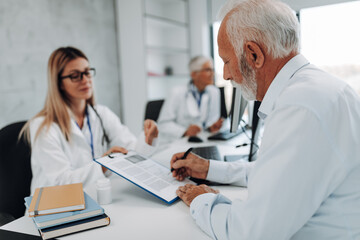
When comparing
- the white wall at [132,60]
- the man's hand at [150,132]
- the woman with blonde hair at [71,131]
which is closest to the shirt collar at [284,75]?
the woman with blonde hair at [71,131]

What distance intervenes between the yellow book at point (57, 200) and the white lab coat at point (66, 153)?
286 mm

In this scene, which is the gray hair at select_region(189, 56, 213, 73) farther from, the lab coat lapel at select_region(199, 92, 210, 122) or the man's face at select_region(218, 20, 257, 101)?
the man's face at select_region(218, 20, 257, 101)

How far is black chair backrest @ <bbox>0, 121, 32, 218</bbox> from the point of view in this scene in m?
1.38

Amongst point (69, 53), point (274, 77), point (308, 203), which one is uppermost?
point (69, 53)

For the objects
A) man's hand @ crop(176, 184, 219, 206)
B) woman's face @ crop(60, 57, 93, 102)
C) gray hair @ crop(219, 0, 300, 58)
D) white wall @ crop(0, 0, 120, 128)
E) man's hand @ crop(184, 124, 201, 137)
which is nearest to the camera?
gray hair @ crop(219, 0, 300, 58)

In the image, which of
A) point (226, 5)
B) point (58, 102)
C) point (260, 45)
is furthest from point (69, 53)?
point (260, 45)

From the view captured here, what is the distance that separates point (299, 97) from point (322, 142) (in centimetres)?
11

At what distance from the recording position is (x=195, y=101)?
3.25 meters

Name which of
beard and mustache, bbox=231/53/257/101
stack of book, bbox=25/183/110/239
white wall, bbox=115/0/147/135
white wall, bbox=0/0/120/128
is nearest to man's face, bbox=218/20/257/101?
beard and mustache, bbox=231/53/257/101

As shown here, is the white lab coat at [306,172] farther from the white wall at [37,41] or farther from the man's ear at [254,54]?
the white wall at [37,41]

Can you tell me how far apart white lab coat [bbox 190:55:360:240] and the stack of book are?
0.36m

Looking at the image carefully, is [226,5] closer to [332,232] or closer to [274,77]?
[274,77]

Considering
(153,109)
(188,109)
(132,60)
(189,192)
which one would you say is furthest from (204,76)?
(189,192)

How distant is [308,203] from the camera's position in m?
0.65
